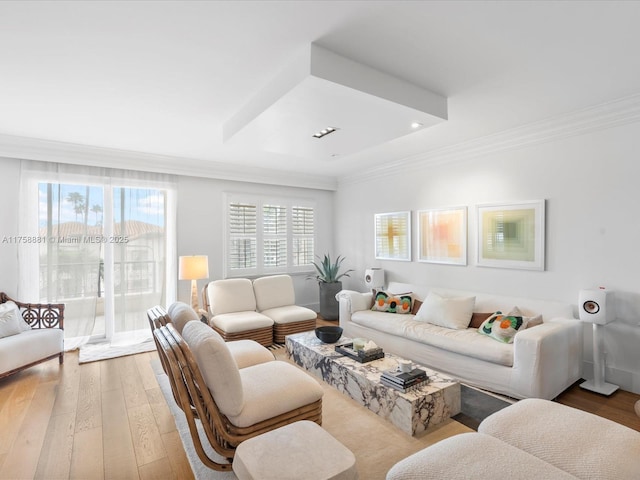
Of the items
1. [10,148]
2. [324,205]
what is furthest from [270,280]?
[10,148]

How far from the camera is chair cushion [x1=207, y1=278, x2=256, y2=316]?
14.9ft

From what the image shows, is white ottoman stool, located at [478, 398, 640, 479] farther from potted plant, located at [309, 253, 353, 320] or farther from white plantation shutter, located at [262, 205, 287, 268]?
white plantation shutter, located at [262, 205, 287, 268]

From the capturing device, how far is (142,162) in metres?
4.54

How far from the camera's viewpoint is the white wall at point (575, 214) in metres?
2.96

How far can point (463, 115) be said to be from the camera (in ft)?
10.5

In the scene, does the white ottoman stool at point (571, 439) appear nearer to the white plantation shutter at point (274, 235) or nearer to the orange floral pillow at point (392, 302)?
the orange floral pillow at point (392, 302)

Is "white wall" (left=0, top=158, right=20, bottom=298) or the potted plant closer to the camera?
"white wall" (left=0, top=158, right=20, bottom=298)

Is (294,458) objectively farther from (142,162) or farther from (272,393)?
(142,162)

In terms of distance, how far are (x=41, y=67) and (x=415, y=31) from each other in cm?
245

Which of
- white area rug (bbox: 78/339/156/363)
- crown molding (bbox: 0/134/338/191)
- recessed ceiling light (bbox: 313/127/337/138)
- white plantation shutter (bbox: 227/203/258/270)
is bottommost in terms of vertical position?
white area rug (bbox: 78/339/156/363)

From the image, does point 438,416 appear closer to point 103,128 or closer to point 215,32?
point 215,32

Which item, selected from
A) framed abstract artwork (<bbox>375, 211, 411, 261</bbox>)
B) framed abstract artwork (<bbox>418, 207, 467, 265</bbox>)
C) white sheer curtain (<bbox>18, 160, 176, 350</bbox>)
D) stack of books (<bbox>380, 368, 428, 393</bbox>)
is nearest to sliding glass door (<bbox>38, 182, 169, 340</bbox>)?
white sheer curtain (<bbox>18, 160, 176, 350</bbox>)

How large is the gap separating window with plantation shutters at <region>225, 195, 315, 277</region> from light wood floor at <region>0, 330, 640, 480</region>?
230 centimetres

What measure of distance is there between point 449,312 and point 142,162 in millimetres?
4380
